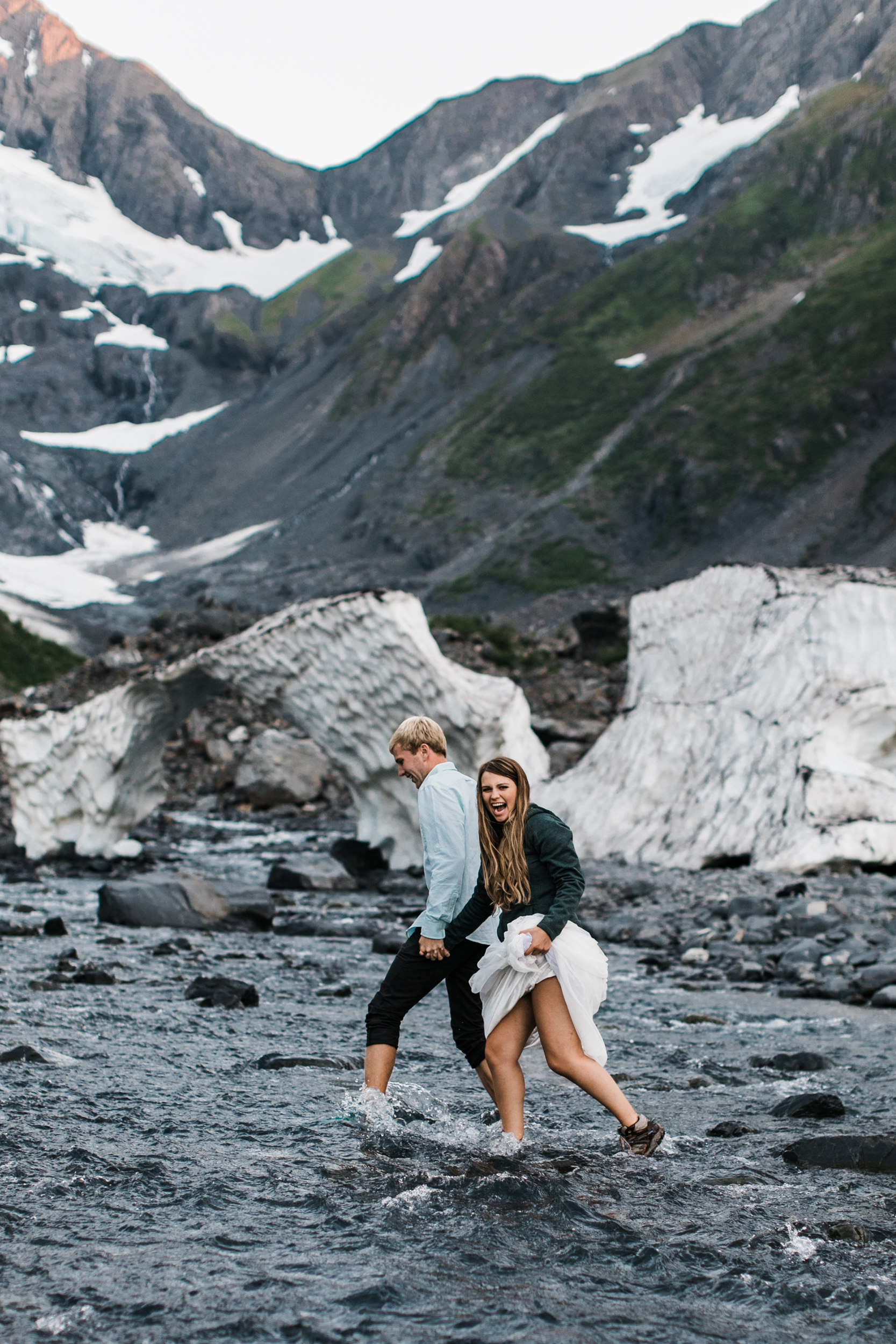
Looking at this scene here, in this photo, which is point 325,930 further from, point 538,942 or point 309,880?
point 538,942

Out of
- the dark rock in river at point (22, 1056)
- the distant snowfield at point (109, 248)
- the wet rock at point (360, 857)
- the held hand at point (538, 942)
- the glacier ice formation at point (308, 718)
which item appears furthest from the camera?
the distant snowfield at point (109, 248)

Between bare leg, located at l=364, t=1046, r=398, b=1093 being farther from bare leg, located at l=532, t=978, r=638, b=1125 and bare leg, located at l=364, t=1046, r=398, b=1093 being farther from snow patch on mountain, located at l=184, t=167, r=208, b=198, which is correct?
snow patch on mountain, located at l=184, t=167, r=208, b=198

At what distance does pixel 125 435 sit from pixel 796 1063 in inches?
5421

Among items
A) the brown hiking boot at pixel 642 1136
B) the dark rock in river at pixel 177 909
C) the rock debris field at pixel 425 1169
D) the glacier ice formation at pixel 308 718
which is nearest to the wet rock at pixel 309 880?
the glacier ice formation at pixel 308 718

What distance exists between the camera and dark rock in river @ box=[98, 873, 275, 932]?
429 inches

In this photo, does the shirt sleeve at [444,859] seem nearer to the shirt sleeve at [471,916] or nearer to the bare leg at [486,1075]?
the shirt sleeve at [471,916]

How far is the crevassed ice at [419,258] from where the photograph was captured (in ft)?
543

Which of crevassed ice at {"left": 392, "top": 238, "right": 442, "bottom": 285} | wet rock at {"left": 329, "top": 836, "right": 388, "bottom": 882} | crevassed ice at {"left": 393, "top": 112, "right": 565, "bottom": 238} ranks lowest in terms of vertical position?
wet rock at {"left": 329, "top": 836, "right": 388, "bottom": 882}

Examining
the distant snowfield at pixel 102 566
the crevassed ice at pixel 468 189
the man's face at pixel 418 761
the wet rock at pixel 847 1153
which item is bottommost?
the wet rock at pixel 847 1153

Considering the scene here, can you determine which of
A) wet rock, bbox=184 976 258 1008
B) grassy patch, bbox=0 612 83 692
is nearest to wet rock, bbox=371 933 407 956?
wet rock, bbox=184 976 258 1008

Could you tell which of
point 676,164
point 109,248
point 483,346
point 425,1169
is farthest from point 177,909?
point 109,248

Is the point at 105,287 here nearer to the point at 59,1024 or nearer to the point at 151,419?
the point at 151,419

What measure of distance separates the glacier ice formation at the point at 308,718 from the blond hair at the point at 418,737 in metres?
10.2

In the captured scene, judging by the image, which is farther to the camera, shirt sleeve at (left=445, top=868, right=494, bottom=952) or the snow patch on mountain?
the snow patch on mountain
